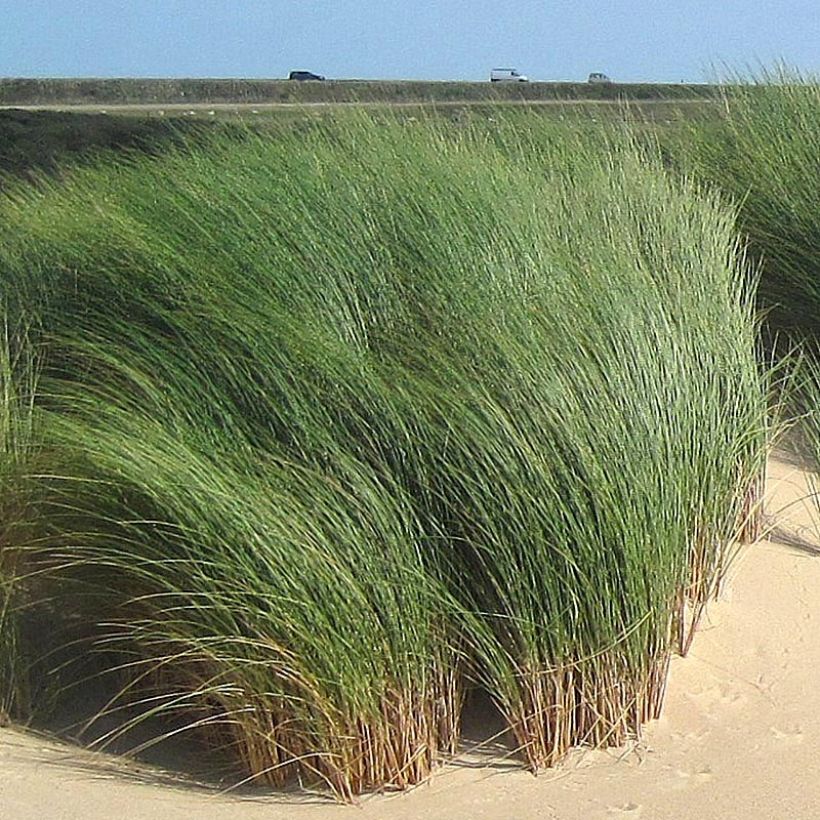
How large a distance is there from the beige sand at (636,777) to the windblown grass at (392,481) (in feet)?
0.24

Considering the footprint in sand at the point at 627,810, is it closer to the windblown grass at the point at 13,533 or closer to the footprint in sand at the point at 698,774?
the footprint in sand at the point at 698,774

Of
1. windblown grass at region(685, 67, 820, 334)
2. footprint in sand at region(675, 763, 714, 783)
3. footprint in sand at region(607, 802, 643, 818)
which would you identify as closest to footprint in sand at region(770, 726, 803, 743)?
footprint in sand at region(675, 763, 714, 783)

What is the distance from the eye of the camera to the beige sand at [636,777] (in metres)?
2.47

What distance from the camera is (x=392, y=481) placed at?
2.64m

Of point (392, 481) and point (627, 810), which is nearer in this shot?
point (627, 810)

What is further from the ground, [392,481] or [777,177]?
[777,177]

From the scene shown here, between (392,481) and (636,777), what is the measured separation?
802mm

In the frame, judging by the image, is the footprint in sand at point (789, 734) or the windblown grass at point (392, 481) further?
the footprint in sand at point (789, 734)

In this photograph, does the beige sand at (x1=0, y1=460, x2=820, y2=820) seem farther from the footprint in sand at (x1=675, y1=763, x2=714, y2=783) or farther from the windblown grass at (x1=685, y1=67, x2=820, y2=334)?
the windblown grass at (x1=685, y1=67, x2=820, y2=334)

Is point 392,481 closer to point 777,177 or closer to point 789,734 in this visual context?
point 789,734

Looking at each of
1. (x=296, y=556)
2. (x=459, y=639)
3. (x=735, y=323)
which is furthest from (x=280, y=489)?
(x=735, y=323)

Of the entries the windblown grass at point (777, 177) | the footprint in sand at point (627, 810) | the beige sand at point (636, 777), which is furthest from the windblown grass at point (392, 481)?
the windblown grass at point (777, 177)

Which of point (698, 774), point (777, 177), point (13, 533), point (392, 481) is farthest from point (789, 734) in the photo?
point (777, 177)

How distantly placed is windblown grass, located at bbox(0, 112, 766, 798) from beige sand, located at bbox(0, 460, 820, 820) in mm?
72
